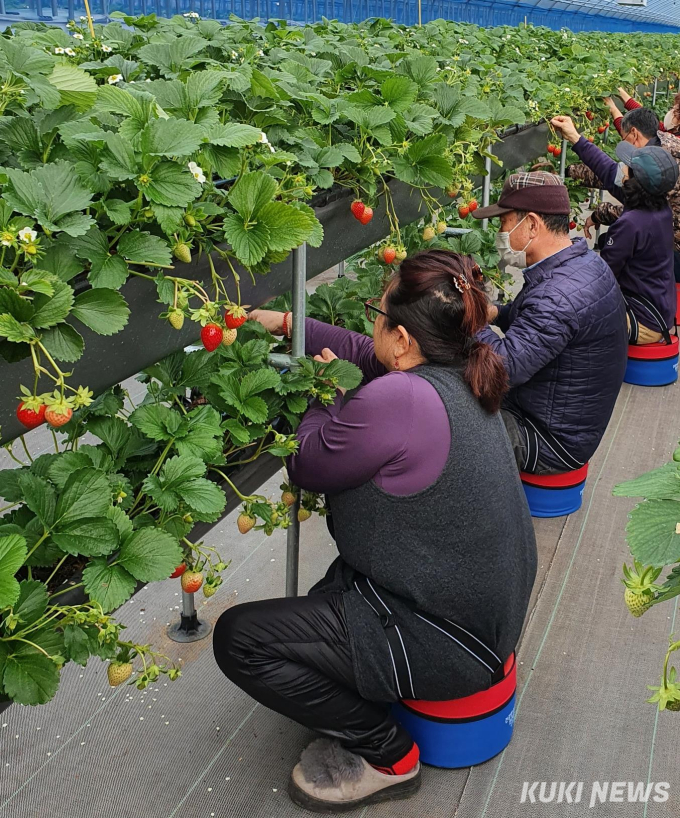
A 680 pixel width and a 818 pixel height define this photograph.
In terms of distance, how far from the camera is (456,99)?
8.66ft

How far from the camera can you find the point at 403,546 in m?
1.99

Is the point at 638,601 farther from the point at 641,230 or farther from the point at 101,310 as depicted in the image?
the point at 641,230

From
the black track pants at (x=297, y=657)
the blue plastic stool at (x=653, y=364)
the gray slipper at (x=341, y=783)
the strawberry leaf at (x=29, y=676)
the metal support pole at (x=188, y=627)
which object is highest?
the strawberry leaf at (x=29, y=676)

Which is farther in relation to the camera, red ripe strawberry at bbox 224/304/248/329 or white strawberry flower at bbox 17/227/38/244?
red ripe strawberry at bbox 224/304/248/329

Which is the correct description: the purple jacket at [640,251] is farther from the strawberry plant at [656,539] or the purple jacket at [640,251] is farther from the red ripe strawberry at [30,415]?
the red ripe strawberry at [30,415]

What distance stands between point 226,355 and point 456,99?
1.24 meters

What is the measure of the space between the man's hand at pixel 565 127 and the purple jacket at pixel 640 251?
0.12 metres

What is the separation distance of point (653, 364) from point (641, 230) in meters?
0.78

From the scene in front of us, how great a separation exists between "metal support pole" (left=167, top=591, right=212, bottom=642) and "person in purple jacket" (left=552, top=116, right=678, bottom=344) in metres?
2.76

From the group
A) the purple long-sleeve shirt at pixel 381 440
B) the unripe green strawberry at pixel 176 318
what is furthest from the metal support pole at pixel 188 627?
the unripe green strawberry at pixel 176 318

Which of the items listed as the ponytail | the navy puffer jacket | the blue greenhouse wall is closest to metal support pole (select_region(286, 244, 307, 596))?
the ponytail

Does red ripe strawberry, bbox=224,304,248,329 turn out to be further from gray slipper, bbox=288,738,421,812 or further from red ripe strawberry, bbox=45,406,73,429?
gray slipper, bbox=288,738,421,812

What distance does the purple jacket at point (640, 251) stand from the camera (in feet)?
14.7

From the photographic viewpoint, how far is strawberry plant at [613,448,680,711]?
0.99m
